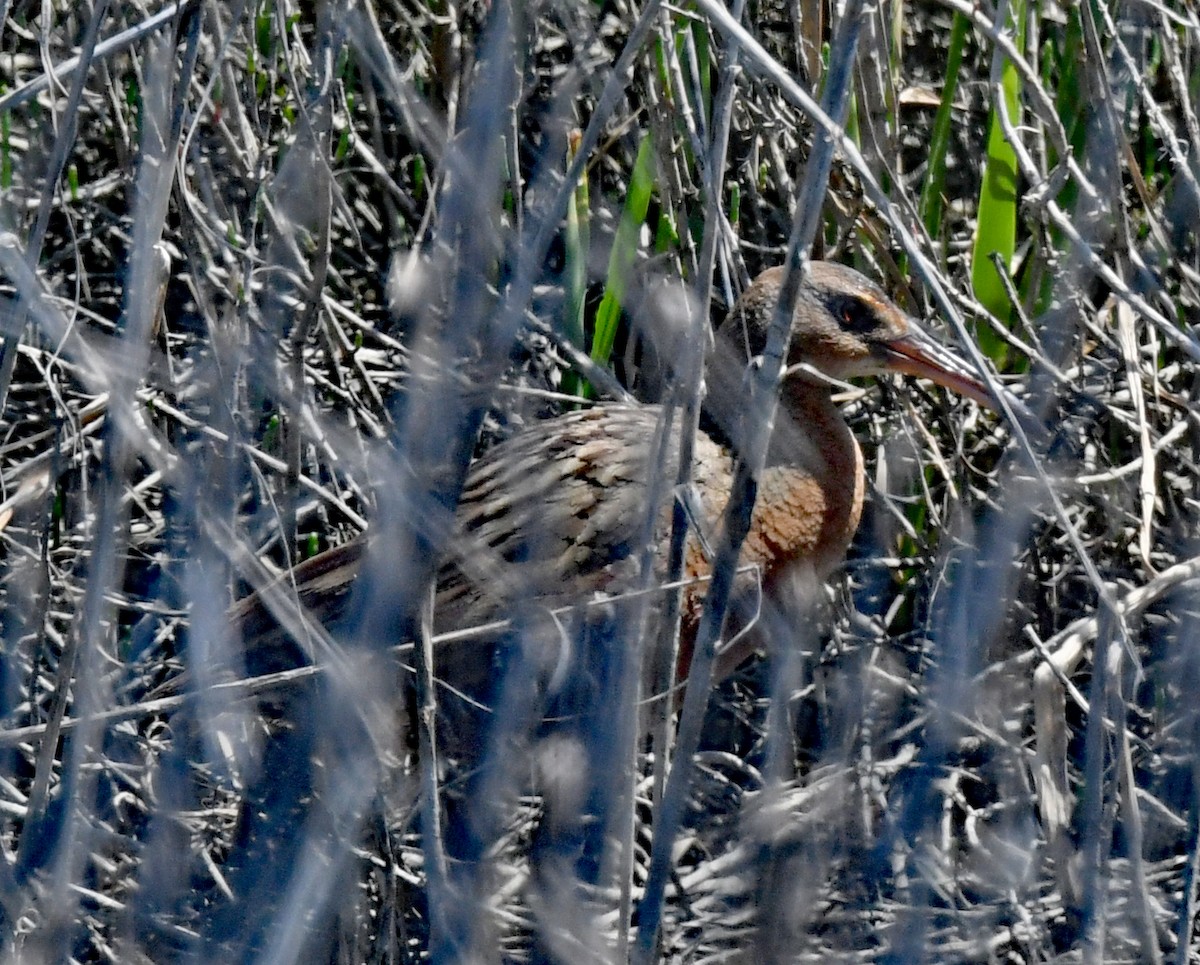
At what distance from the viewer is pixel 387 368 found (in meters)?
3.35

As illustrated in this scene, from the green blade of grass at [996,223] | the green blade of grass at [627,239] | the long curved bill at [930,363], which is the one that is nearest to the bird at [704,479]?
the long curved bill at [930,363]

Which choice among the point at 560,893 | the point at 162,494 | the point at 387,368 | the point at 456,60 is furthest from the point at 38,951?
the point at 456,60

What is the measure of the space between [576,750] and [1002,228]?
1209 millimetres

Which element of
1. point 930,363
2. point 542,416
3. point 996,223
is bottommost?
point 542,416

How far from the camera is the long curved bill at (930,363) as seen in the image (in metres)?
2.88

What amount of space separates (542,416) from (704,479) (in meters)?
0.62

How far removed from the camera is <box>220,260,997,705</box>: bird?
2.80 metres

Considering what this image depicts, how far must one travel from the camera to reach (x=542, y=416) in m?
3.43

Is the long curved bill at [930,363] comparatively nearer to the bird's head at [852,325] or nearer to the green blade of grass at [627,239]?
the bird's head at [852,325]

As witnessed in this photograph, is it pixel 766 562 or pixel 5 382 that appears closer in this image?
pixel 5 382

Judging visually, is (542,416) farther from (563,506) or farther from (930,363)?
(930,363)

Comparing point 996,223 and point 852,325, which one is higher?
point 996,223

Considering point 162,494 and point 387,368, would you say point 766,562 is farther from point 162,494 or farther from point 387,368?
point 162,494

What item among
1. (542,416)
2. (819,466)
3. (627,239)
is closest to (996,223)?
(819,466)
